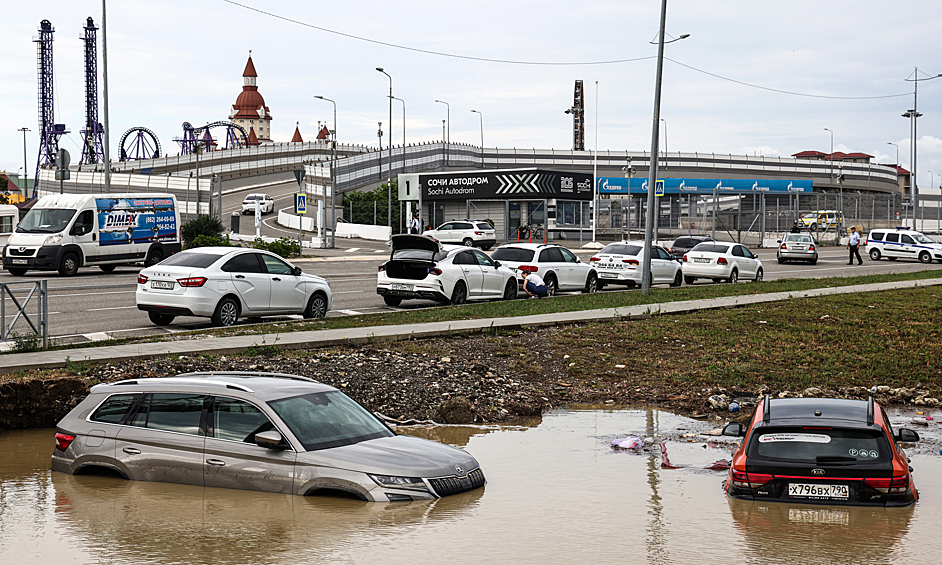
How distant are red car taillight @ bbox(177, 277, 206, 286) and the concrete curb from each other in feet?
7.05

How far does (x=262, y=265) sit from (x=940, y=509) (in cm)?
1379

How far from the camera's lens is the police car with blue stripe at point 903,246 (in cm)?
4978

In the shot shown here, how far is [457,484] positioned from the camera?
8258mm

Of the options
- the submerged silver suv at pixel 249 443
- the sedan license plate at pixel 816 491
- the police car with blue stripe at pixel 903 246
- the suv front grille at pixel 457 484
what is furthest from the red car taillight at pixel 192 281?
the police car with blue stripe at pixel 903 246

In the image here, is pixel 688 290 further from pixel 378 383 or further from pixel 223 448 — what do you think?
pixel 223 448

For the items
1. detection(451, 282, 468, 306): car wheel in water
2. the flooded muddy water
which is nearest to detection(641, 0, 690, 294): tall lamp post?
detection(451, 282, 468, 306): car wheel in water

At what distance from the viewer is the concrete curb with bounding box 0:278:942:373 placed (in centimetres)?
1346

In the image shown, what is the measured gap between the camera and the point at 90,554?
6.83 metres

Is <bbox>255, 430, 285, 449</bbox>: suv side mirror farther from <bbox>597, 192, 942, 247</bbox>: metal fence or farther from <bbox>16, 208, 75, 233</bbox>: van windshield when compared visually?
<bbox>597, 192, 942, 247</bbox>: metal fence

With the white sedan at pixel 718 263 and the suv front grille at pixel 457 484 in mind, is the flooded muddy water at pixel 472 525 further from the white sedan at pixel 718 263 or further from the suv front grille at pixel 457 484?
the white sedan at pixel 718 263

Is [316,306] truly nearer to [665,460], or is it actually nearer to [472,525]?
[665,460]

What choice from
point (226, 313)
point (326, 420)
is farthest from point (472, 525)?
point (226, 313)

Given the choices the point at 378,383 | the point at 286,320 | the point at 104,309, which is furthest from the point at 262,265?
the point at 378,383

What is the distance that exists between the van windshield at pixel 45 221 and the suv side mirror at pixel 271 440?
25.6 meters
